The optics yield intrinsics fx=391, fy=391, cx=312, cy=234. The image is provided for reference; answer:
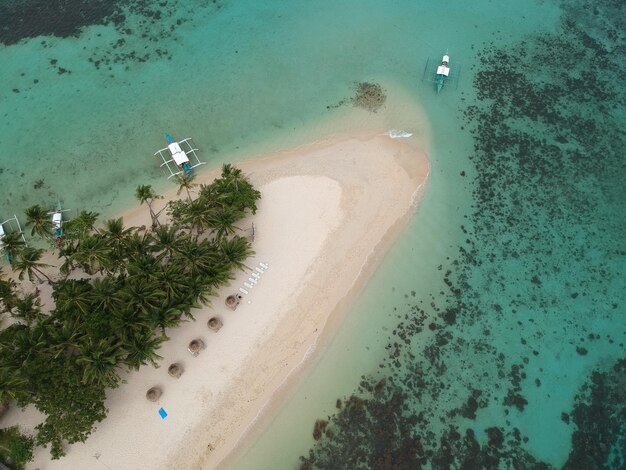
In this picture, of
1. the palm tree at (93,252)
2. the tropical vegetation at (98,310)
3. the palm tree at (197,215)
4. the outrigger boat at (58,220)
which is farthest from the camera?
the outrigger boat at (58,220)

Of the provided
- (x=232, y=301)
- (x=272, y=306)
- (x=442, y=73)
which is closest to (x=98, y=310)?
(x=232, y=301)

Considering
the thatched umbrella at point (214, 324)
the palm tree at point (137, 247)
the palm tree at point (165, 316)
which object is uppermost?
the palm tree at point (137, 247)

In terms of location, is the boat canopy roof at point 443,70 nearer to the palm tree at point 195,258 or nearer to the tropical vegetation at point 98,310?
the tropical vegetation at point 98,310

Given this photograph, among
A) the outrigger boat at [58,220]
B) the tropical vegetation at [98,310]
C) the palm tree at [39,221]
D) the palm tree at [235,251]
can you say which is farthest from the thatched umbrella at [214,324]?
the outrigger boat at [58,220]

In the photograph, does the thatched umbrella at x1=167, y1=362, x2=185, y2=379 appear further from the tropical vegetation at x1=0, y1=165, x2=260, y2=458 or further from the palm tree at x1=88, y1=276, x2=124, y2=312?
the palm tree at x1=88, y1=276, x2=124, y2=312

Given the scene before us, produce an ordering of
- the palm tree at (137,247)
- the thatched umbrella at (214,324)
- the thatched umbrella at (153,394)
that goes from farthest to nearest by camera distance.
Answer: the thatched umbrella at (214,324) → the palm tree at (137,247) → the thatched umbrella at (153,394)

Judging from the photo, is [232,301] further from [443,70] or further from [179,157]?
[443,70]
